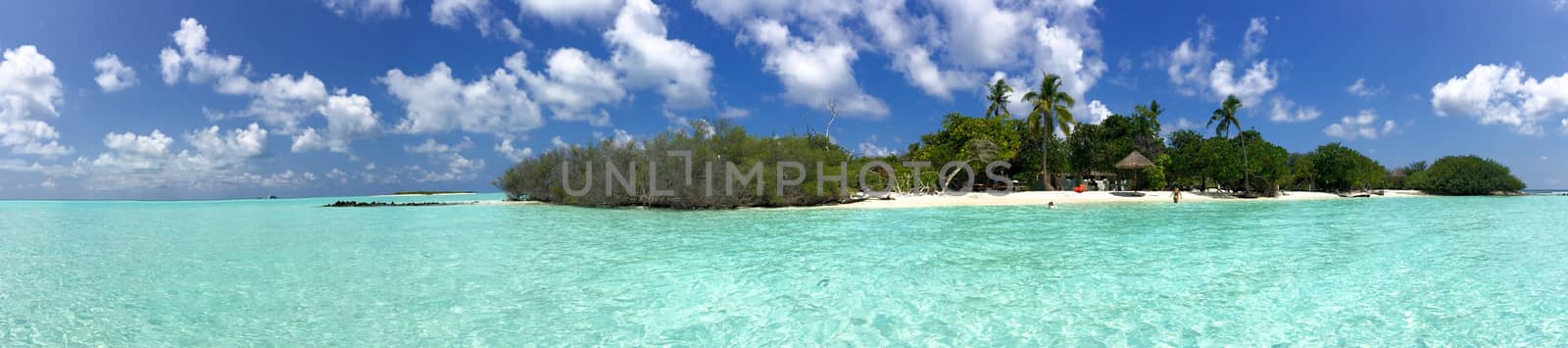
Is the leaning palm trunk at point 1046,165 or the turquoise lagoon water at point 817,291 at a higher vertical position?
the leaning palm trunk at point 1046,165

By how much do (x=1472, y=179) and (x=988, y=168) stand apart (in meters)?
29.2

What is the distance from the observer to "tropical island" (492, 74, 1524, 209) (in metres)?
24.8

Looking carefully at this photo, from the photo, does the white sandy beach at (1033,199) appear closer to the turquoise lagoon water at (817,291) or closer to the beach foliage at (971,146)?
the beach foliage at (971,146)

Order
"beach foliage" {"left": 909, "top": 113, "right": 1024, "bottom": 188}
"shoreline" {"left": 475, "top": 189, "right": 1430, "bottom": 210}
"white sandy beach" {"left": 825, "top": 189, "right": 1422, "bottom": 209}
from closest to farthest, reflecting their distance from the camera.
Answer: "shoreline" {"left": 475, "top": 189, "right": 1430, "bottom": 210} → "white sandy beach" {"left": 825, "top": 189, "right": 1422, "bottom": 209} → "beach foliage" {"left": 909, "top": 113, "right": 1024, "bottom": 188}

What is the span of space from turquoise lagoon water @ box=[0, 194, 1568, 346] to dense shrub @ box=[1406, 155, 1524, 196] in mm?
34857

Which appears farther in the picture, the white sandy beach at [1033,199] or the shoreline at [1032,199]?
the white sandy beach at [1033,199]

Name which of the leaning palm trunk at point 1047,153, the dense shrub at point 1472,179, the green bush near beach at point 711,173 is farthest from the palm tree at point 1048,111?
the dense shrub at point 1472,179

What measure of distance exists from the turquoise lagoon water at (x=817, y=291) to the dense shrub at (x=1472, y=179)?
3486 cm

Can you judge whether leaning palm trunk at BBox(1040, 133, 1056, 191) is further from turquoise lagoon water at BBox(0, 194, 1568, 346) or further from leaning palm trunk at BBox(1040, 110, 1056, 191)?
turquoise lagoon water at BBox(0, 194, 1568, 346)

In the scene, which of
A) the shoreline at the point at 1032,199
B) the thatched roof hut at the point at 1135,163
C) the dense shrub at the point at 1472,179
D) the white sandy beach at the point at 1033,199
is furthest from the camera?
the dense shrub at the point at 1472,179

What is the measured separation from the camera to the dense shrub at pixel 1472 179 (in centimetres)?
3634

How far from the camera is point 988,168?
108 feet

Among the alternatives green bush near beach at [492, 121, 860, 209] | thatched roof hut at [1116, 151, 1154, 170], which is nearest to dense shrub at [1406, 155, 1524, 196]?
thatched roof hut at [1116, 151, 1154, 170]

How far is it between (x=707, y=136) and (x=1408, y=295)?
2271 cm
